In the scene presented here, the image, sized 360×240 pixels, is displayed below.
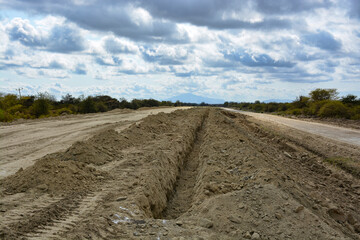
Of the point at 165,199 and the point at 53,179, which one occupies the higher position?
the point at 53,179

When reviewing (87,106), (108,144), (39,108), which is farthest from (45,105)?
(108,144)

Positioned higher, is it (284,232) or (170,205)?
(284,232)

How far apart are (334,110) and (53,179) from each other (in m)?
35.5

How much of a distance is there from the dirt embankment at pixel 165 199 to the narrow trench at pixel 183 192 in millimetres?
26

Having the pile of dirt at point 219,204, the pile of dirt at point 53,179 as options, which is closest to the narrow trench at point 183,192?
the pile of dirt at point 219,204

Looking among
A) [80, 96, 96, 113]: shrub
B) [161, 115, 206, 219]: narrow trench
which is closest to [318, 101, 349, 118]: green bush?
[161, 115, 206, 219]: narrow trench

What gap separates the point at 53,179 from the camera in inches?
255

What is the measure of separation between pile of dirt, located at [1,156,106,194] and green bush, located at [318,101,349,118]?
3371cm

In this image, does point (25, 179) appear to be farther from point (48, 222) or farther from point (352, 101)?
point (352, 101)

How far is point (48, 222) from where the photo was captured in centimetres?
458

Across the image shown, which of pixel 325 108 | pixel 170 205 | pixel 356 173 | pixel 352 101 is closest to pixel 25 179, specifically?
pixel 170 205

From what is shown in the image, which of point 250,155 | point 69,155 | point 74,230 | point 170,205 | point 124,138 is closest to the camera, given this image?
point 74,230

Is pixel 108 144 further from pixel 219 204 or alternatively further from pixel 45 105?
pixel 45 105

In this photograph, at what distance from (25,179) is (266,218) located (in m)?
4.81
